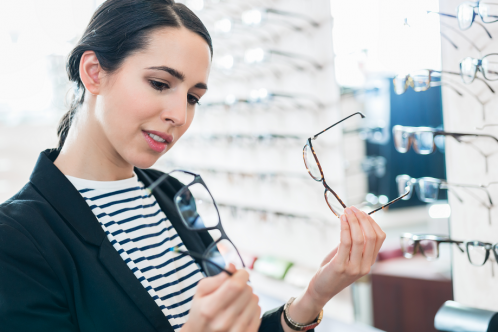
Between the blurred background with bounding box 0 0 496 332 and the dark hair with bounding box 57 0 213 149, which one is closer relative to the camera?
the dark hair with bounding box 57 0 213 149

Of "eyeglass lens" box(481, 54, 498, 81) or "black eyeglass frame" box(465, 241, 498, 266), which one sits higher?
"eyeglass lens" box(481, 54, 498, 81)

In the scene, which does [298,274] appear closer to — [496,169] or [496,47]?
[496,169]

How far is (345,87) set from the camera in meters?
1.12

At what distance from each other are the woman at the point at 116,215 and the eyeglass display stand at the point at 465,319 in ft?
0.79

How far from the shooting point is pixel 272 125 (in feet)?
4.62

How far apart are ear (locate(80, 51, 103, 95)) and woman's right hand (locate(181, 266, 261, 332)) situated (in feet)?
1.35

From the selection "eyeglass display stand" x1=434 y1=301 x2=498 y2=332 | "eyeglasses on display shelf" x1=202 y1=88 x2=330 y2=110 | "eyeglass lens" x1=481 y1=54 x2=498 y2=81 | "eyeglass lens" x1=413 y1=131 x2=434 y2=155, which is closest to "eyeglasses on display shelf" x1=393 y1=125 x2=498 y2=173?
"eyeglass lens" x1=413 y1=131 x2=434 y2=155

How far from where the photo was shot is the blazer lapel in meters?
0.60

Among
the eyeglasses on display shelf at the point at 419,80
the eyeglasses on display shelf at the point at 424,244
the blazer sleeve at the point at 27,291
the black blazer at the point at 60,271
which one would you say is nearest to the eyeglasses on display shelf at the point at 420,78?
the eyeglasses on display shelf at the point at 419,80

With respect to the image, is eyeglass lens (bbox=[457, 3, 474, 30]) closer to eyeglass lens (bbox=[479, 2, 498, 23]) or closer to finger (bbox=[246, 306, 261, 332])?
eyeglass lens (bbox=[479, 2, 498, 23])

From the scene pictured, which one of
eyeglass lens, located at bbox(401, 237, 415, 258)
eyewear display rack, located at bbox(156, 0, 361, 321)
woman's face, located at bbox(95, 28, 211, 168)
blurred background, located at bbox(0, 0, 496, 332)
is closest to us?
woman's face, located at bbox(95, 28, 211, 168)

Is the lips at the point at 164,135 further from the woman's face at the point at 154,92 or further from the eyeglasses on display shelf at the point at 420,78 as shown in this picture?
the eyeglasses on display shelf at the point at 420,78

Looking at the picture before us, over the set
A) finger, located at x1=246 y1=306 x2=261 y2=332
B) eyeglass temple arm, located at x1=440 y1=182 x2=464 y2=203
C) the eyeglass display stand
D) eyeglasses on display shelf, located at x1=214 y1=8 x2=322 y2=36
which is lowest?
the eyeglass display stand

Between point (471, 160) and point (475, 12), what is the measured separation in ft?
→ 0.90
